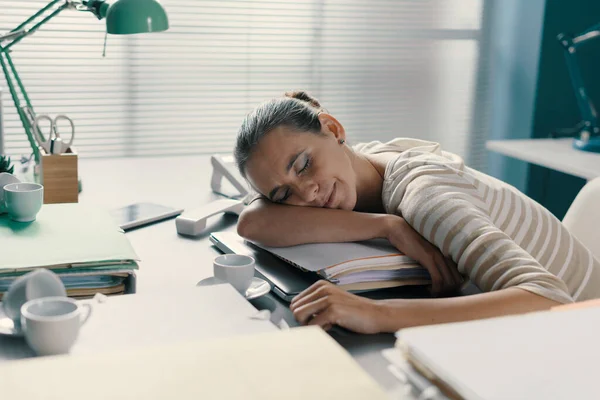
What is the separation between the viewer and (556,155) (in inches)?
115

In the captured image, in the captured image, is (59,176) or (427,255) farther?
(59,176)

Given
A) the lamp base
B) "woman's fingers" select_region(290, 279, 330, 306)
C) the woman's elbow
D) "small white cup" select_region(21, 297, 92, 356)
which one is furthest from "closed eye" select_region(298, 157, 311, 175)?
the lamp base

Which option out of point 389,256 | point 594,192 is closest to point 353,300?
point 389,256

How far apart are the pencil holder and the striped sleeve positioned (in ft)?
2.51

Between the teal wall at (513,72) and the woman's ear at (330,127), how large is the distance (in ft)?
8.07

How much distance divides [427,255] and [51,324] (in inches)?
24.0

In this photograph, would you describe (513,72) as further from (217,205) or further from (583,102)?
(217,205)

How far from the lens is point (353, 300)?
1015 mm

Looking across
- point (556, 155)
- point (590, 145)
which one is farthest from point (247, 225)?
point (590, 145)

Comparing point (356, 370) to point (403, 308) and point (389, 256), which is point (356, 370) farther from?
point (389, 256)

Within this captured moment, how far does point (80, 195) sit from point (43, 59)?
1757mm

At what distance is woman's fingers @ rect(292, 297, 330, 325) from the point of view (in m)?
1.01

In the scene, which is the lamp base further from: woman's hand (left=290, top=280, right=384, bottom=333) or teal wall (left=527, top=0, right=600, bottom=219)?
woman's hand (left=290, top=280, right=384, bottom=333)

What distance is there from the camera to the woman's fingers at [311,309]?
1010 millimetres
